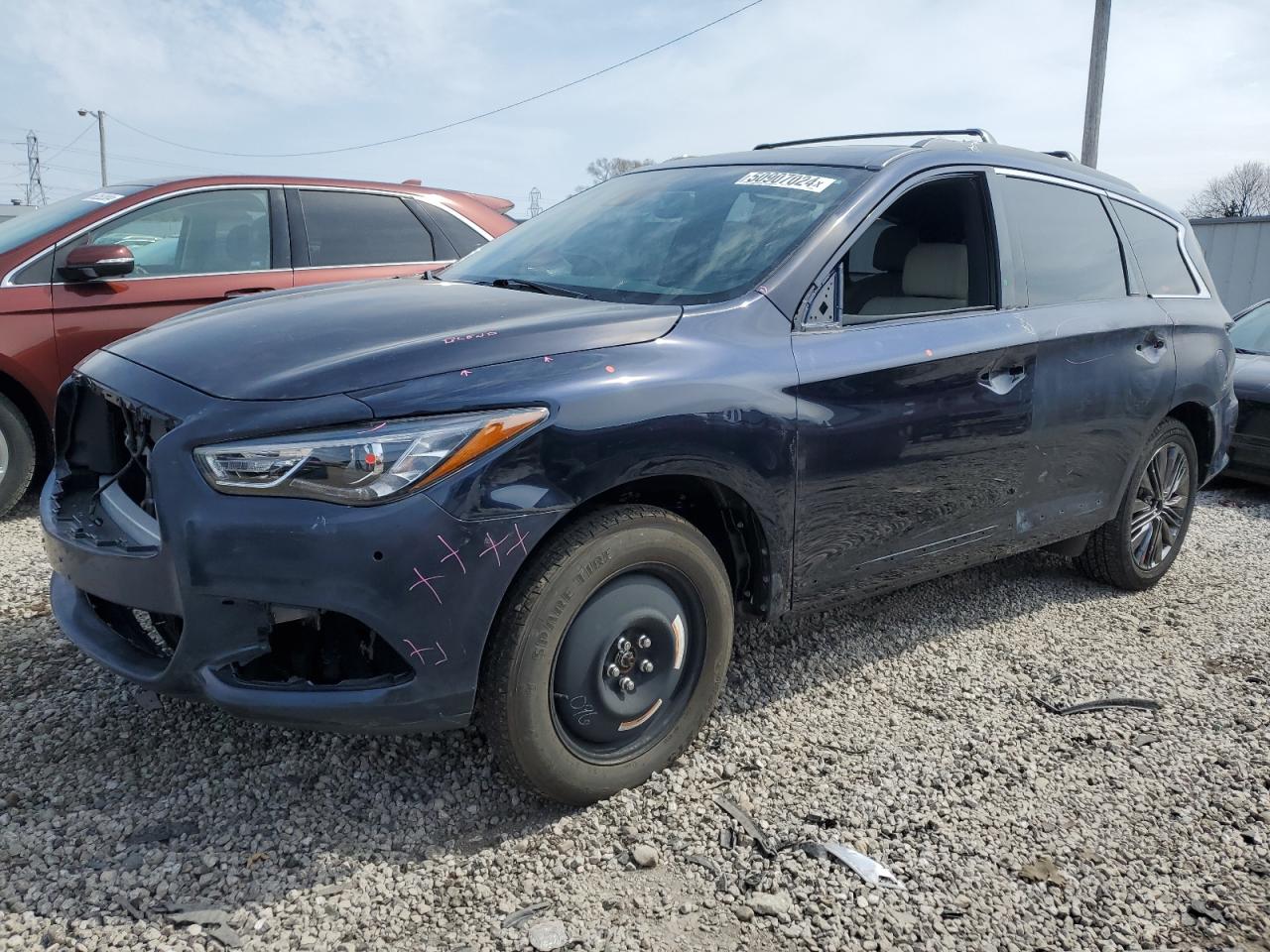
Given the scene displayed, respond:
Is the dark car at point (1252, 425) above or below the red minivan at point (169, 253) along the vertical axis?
below

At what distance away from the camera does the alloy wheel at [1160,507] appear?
4.43 meters

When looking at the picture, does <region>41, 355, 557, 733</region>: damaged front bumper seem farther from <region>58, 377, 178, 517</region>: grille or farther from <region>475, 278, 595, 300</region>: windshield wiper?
<region>475, 278, 595, 300</region>: windshield wiper

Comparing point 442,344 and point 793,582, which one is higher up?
point 442,344

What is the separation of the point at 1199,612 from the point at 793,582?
2.48 metres

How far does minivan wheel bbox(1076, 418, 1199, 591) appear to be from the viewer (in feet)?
14.2

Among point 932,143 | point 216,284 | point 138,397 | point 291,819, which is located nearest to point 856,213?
point 932,143

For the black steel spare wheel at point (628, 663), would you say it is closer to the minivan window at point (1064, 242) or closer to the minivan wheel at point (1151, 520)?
the minivan window at point (1064, 242)

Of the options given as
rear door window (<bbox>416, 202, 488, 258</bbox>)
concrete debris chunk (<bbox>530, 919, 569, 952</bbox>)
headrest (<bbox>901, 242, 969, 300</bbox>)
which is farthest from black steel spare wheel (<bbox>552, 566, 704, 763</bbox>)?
rear door window (<bbox>416, 202, 488, 258</bbox>)

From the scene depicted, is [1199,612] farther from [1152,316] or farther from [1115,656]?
[1152,316]

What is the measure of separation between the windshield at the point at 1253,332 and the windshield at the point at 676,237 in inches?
229

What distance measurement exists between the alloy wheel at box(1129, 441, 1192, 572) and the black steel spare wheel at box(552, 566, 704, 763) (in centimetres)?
260

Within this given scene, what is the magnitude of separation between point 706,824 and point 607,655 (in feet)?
1.70

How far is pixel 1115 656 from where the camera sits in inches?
151

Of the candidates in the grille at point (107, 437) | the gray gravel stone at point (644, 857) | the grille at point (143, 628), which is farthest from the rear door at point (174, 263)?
the gray gravel stone at point (644, 857)
